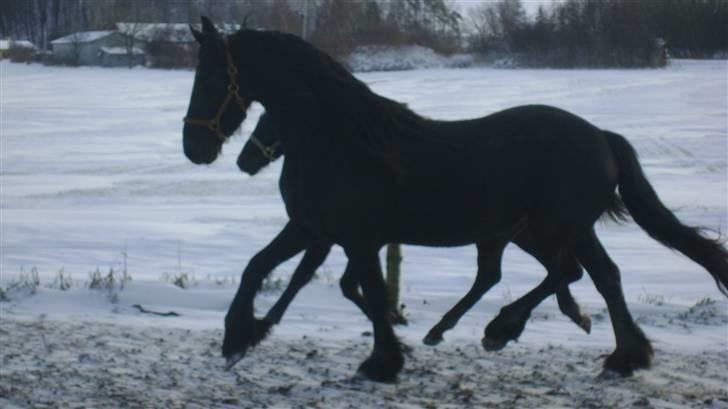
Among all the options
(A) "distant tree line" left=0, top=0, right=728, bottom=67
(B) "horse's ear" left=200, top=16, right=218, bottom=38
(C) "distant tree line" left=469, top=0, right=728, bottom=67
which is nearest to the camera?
(B) "horse's ear" left=200, top=16, right=218, bottom=38

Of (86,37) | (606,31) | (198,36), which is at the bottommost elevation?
(86,37)

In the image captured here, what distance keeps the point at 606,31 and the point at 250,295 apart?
11271 millimetres

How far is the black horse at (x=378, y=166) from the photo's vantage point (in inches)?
225

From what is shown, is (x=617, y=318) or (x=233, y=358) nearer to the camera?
(x=233, y=358)

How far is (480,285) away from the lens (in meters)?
6.24

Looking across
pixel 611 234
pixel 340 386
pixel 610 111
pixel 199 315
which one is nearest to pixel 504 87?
pixel 610 111

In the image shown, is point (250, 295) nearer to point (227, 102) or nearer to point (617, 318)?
point (227, 102)

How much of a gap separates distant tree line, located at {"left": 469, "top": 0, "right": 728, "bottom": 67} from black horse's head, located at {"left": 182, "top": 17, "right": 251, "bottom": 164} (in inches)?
320

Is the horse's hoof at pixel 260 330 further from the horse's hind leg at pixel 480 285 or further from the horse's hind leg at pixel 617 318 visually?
the horse's hind leg at pixel 617 318

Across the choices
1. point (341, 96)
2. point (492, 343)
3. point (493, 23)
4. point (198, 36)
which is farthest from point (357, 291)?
point (493, 23)

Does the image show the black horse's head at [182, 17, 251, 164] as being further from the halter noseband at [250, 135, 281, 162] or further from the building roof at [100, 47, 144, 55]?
the building roof at [100, 47, 144, 55]

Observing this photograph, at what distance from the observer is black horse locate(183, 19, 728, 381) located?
5703 millimetres

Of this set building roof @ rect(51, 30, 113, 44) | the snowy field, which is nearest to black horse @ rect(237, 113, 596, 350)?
the snowy field

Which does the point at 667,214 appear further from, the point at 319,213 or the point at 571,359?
the point at 319,213
